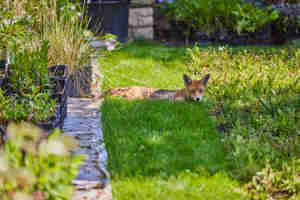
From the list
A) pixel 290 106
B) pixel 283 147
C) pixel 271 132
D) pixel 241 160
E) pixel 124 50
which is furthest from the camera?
pixel 124 50

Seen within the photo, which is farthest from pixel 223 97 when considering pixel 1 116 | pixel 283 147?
pixel 1 116

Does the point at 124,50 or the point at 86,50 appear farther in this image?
the point at 124,50

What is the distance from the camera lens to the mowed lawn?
3.71 m

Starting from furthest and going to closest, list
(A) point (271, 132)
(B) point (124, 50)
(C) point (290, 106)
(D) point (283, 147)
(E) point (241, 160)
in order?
1. (B) point (124, 50)
2. (C) point (290, 106)
3. (A) point (271, 132)
4. (D) point (283, 147)
5. (E) point (241, 160)

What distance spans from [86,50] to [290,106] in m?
3.03

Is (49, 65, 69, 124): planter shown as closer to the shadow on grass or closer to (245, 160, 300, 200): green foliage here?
the shadow on grass

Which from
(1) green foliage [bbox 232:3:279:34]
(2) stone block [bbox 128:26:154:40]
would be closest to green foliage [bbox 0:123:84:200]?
(1) green foliage [bbox 232:3:279:34]

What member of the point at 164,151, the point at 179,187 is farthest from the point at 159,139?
the point at 179,187

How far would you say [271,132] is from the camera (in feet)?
16.4

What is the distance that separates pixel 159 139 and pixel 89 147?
0.76m

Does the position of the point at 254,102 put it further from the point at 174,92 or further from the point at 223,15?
the point at 223,15

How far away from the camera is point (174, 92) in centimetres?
641

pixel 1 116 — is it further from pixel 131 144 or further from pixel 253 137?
pixel 253 137

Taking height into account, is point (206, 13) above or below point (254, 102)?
above
